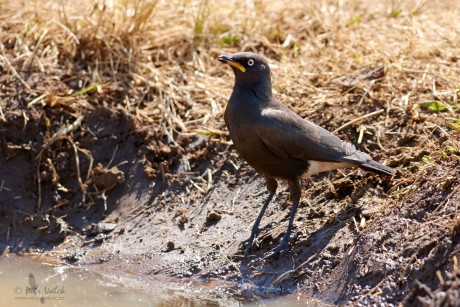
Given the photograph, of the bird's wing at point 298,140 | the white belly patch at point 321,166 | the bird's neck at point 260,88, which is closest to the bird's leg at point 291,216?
the white belly patch at point 321,166

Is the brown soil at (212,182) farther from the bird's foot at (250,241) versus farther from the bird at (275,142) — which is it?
the bird at (275,142)

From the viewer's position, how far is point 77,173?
7750 mm

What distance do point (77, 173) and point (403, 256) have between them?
3400 millimetres

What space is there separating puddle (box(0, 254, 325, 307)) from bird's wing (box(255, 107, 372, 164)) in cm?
119

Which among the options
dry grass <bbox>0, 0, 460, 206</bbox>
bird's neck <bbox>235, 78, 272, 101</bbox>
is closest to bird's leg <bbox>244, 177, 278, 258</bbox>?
bird's neck <bbox>235, 78, 272, 101</bbox>

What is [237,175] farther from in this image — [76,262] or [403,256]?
[403,256]

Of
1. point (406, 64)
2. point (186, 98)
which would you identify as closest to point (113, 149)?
point (186, 98)

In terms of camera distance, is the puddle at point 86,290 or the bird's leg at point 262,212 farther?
the bird's leg at point 262,212

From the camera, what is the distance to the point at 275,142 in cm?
644

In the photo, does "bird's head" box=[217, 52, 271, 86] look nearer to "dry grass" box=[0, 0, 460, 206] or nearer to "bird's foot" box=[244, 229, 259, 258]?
"dry grass" box=[0, 0, 460, 206]

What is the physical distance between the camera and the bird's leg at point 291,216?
21.4ft

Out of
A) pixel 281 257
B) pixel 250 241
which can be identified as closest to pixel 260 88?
pixel 250 241

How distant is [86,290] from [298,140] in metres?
2.09

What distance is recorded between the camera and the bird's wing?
645 cm
